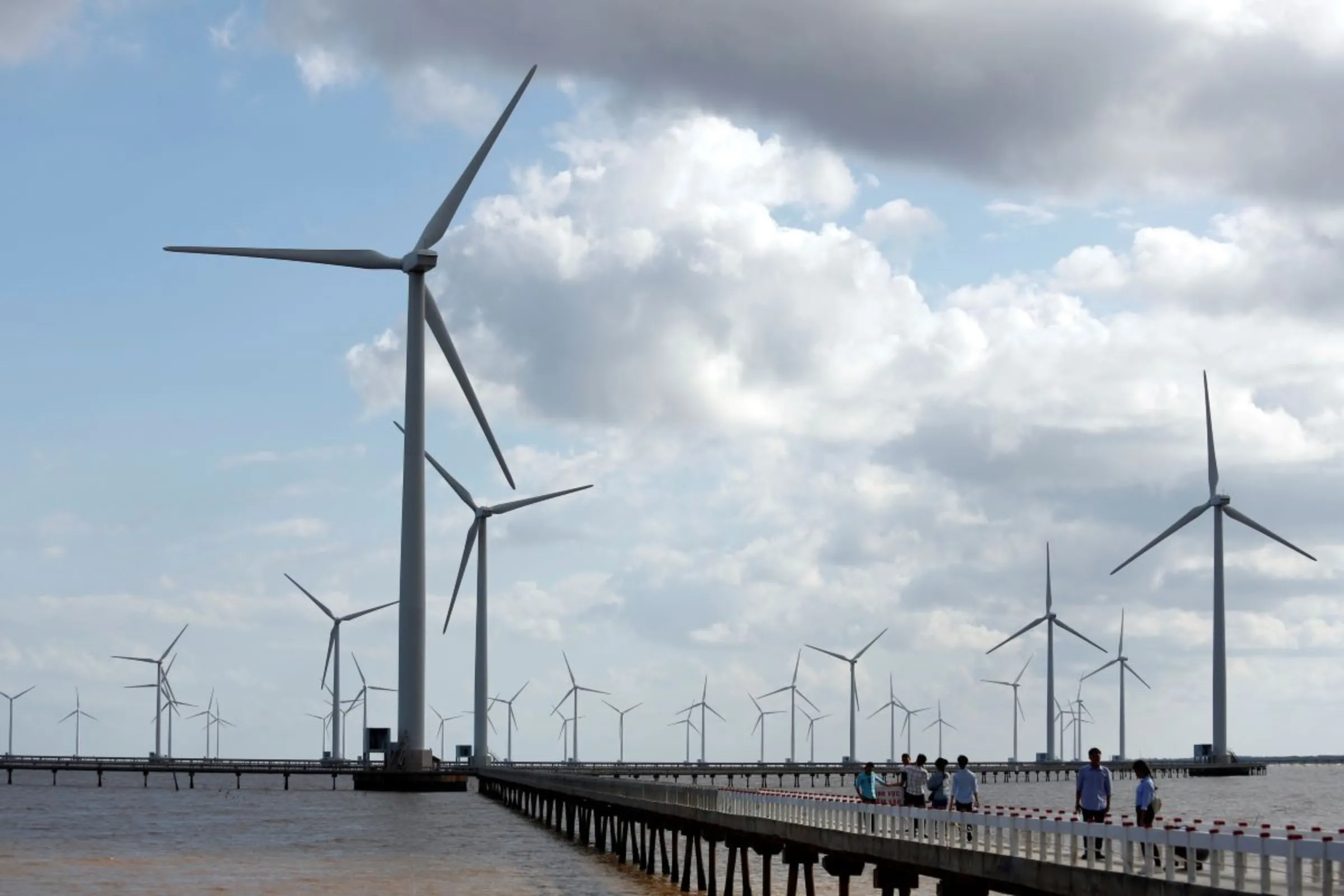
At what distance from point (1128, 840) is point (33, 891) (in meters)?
39.0

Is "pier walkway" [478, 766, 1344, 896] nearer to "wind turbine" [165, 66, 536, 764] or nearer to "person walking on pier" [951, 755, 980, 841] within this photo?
"person walking on pier" [951, 755, 980, 841]

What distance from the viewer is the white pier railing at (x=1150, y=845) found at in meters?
21.9

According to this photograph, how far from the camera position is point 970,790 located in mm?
37344

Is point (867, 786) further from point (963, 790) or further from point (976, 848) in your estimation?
point (976, 848)

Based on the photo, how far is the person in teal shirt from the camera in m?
45.2

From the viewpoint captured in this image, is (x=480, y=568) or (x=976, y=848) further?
(x=480, y=568)

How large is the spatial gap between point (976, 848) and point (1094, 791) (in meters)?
2.81

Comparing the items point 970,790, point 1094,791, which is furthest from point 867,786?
point 1094,791

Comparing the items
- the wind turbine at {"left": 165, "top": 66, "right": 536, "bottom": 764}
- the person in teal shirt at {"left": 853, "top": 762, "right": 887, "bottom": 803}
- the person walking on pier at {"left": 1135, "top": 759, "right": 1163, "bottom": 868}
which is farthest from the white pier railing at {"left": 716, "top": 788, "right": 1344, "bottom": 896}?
the wind turbine at {"left": 165, "top": 66, "right": 536, "bottom": 764}

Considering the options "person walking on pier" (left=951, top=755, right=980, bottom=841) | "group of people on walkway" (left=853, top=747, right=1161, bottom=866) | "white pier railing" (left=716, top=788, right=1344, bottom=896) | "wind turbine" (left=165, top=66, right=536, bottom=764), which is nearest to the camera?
"white pier railing" (left=716, top=788, right=1344, bottom=896)

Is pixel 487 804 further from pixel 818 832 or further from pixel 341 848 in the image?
pixel 818 832

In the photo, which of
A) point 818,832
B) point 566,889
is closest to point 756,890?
point 566,889

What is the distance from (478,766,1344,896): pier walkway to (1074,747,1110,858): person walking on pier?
2.70 ft

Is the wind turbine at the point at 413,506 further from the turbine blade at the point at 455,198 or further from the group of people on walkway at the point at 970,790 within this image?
the group of people on walkway at the point at 970,790
